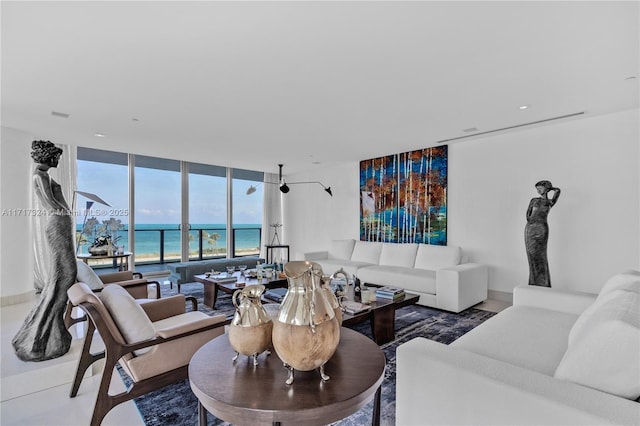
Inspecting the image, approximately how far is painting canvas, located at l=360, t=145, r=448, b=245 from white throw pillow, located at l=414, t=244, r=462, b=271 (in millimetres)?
326

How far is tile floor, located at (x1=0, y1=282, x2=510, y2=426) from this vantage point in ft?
6.18

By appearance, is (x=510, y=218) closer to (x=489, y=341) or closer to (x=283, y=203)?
(x=489, y=341)

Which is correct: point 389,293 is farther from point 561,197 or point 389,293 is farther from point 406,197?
point 561,197

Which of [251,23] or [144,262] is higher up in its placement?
[251,23]

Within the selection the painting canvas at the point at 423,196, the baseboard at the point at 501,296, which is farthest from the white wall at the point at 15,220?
the baseboard at the point at 501,296

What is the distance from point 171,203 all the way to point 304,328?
21.8ft

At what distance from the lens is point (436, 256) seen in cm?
479

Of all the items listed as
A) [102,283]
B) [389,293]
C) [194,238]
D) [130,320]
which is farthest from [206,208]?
[130,320]

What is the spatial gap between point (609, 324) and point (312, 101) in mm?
2807

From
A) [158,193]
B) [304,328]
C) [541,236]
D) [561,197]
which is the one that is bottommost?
[304,328]

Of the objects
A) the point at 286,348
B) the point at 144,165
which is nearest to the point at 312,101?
the point at 286,348

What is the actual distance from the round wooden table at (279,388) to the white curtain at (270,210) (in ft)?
22.5

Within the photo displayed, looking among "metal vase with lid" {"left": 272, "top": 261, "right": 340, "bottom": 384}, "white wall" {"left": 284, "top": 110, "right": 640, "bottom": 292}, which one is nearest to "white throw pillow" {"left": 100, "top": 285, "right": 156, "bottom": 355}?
"metal vase with lid" {"left": 272, "top": 261, "right": 340, "bottom": 384}

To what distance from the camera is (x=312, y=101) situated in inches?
124
